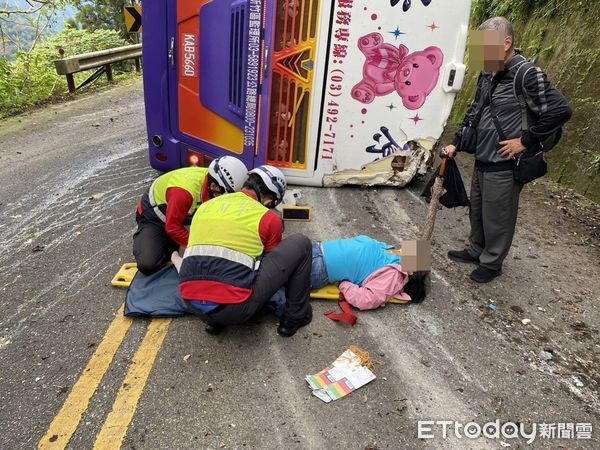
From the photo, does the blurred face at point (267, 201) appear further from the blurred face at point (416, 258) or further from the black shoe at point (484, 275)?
the black shoe at point (484, 275)

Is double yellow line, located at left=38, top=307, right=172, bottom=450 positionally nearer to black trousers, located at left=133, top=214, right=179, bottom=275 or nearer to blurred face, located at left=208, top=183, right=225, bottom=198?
black trousers, located at left=133, top=214, right=179, bottom=275

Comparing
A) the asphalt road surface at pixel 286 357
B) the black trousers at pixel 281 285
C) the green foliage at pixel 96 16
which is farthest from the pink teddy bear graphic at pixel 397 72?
the green foliage at pixel 96 16

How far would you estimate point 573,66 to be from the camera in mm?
5977

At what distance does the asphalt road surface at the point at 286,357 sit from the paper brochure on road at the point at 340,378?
0.05 m

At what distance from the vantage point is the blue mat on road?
301 centimetres

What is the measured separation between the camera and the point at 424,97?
15.3 ft

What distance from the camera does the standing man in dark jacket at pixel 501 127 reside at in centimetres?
286

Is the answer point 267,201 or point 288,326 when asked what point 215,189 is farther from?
point 288,326

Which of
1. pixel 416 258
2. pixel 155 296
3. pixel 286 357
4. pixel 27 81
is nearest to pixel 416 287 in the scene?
pixel 416 258

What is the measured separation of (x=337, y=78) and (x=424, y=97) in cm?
98

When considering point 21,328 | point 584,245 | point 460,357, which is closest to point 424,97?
point 584,245

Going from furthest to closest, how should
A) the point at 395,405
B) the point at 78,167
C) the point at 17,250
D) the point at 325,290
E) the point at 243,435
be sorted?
the point at 78,167
the point at 17,250
the point at 325,290
the point at 395,405
the point at 243,435

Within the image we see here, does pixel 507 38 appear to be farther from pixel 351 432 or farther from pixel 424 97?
pixel 351 432

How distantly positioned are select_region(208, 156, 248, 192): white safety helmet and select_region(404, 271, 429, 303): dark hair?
1.49 metres
